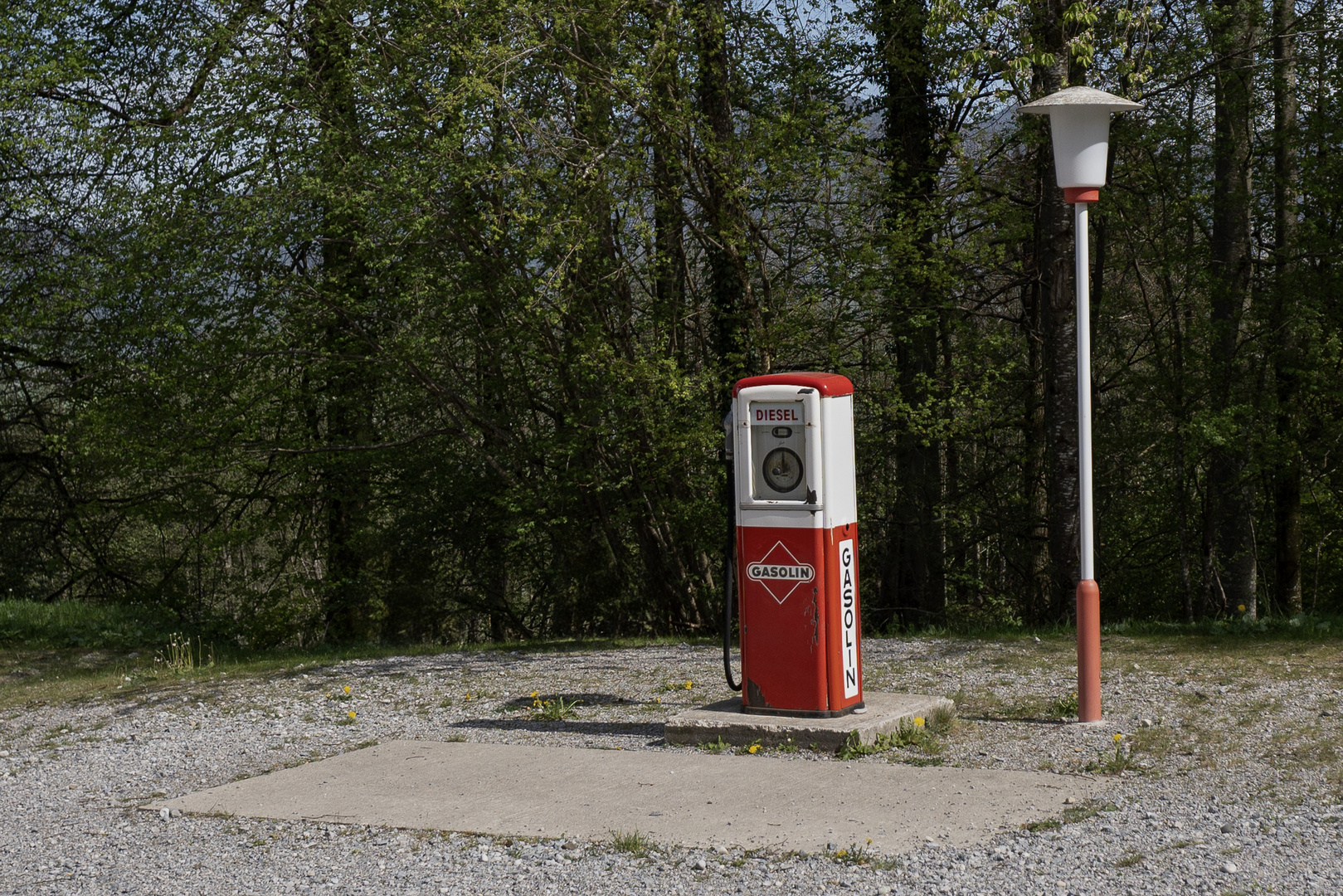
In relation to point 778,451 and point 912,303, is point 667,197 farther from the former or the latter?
point 778,451

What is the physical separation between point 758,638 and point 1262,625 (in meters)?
5.32

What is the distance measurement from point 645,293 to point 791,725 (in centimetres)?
866

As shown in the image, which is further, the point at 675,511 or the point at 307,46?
the point at 307,46

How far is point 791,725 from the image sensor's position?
673cm

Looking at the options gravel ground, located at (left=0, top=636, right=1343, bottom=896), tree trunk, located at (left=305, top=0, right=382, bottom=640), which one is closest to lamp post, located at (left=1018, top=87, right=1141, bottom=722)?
gravel ground, located at (left=0, top=636, right=1343, bottom=896)

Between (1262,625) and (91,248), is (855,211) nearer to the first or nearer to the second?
(1262,625)

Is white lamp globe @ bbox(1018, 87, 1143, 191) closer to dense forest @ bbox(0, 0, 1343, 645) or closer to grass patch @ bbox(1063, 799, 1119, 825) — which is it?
grass patch @ bbox(1063, 799, 1119, 825)

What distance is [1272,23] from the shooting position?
14.5 m

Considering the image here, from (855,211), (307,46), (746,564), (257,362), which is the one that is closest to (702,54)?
(855,211)

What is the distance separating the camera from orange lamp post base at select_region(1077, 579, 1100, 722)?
6891mm

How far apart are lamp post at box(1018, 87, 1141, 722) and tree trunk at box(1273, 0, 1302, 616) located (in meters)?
7.07

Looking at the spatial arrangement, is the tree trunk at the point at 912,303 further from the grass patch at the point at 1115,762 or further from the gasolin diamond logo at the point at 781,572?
the grass patch at the point at 1115,762

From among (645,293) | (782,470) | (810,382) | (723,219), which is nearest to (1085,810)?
(782,470)

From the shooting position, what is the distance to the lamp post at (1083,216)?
6895mm
